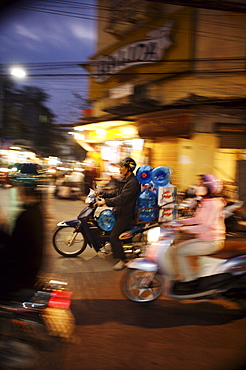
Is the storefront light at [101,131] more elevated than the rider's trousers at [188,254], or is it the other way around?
the storefront light at [101,131]

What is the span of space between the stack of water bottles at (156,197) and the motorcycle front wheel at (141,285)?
1.60 meters

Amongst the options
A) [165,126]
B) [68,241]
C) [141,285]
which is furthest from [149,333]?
[165,126]

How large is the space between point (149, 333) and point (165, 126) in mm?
9227

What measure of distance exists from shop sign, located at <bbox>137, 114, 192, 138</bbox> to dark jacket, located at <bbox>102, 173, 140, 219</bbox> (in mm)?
6524

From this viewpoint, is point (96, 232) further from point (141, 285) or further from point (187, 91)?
point (187, 91)

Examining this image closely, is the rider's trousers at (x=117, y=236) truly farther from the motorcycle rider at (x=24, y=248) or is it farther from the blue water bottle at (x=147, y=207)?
the motorcycle rider at (x=24, y=248)

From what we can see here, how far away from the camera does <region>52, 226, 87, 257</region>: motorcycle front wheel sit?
224 inches

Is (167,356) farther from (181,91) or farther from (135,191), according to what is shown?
(181,91)

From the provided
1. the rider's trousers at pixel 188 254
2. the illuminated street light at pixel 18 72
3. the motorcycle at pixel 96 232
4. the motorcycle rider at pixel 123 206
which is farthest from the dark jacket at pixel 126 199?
the illuminated street light at pixel 18 72

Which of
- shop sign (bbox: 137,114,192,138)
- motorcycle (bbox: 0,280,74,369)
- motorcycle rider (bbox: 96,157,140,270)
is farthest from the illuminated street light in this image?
motorcycle (bbox: 0,280,74,369)

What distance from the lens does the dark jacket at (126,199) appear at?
4.96 m

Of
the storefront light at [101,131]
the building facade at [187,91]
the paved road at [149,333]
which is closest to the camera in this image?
the paved road at [149,333]

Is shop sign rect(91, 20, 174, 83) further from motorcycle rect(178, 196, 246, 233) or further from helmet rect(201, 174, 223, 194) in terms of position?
helmet rect(201, 174, 223, 194)

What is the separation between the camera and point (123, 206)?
16.5ft
